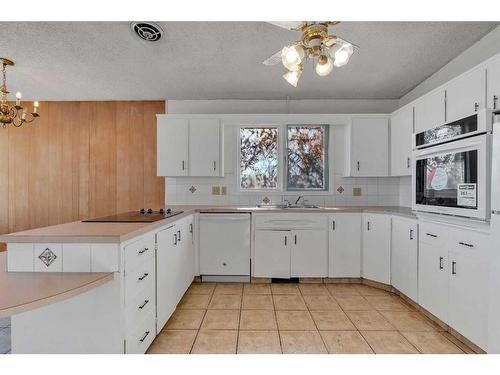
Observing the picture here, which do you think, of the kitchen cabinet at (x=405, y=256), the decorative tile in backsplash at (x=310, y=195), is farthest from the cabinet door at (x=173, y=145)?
the kitchen cabinet at (x=405, y=256)

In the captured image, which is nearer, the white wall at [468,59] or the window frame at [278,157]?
the white wall at [468,59]

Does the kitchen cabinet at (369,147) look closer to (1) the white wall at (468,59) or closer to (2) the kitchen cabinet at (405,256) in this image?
(1) the white wall at (468,59)

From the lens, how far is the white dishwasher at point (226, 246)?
3.38 m

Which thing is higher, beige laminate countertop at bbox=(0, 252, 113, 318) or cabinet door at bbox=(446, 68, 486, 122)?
cabinet door at bbox=(446, 68, 486, 122)

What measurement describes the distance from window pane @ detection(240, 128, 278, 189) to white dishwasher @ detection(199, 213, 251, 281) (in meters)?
0.78

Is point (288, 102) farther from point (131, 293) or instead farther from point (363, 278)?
point (131, 293)

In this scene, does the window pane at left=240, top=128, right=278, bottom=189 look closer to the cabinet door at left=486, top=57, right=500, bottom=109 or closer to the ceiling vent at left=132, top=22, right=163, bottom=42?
the ceiling vent at left=132, top=22, right=163, bottom=42

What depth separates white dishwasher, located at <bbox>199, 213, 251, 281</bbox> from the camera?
11.1 feet

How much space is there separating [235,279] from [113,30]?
282 centimetres

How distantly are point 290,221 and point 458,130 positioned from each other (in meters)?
1.89

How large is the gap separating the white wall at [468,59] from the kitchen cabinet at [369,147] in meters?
0.63

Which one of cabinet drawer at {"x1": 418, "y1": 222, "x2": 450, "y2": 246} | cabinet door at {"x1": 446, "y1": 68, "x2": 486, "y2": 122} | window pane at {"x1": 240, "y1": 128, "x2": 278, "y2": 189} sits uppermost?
cabinet door at {"x1": 446, "y1": 68, "x2": 486, "y2": 122}

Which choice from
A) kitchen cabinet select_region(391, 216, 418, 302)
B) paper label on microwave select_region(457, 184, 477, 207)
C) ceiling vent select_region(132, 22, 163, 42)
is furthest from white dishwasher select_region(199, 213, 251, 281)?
paper label on microwave select_region(457, 184, 477, 207)

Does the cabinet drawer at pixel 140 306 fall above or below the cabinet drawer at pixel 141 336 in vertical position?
above
